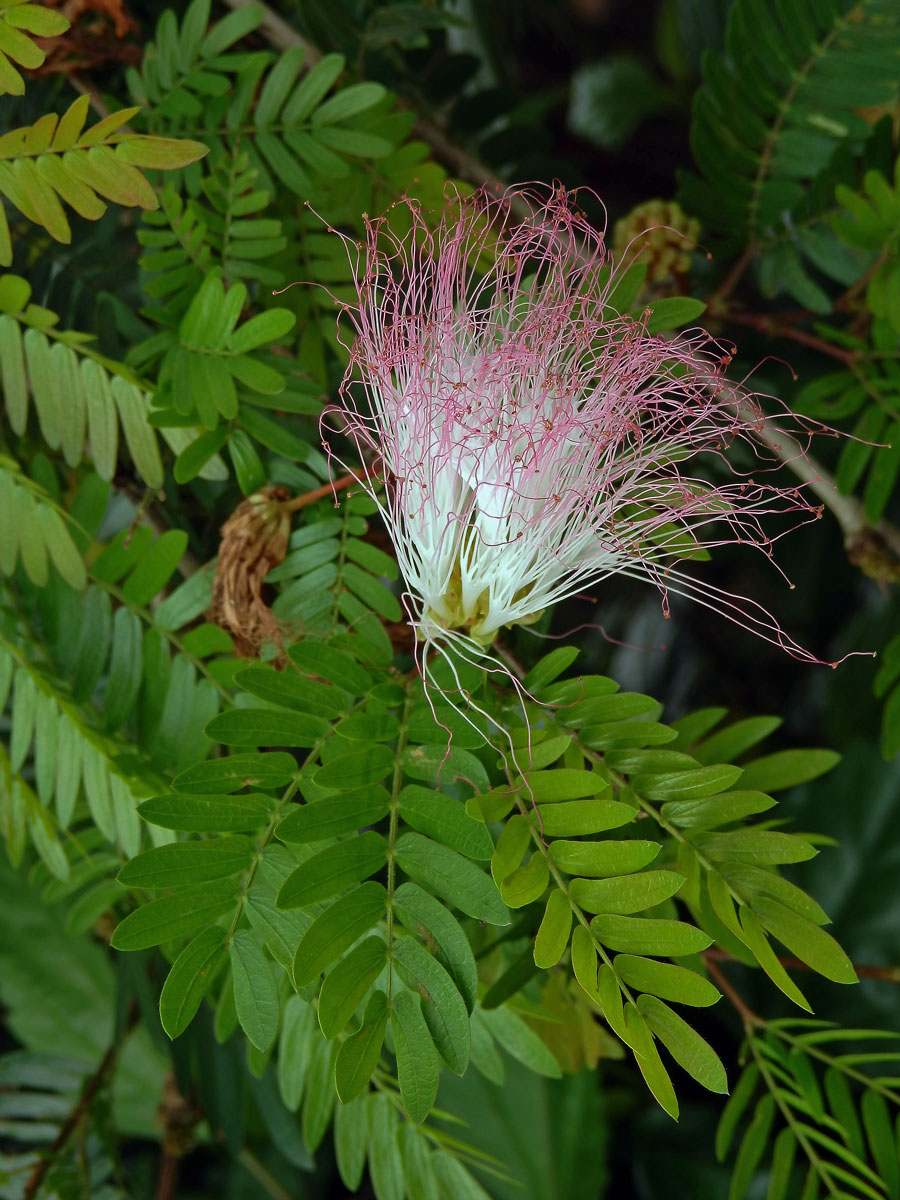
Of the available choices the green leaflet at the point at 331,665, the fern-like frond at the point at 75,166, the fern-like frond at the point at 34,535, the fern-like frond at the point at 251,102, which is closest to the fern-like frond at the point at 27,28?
the fern-like frond at the point at 75,166

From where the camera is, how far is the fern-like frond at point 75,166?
58cm

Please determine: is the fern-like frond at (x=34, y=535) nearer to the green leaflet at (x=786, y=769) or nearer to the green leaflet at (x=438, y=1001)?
the green leaflet at (x=438, y=1001)

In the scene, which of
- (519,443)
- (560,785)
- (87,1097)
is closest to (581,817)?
(560,785)

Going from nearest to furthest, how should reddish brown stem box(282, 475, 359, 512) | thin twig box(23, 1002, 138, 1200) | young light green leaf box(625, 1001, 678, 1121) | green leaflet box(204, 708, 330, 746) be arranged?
young light green leaf box(625, 1001, 678, 1121)
green leaflet box(204, 708, 330, 746)
reddish brown stem box(282, 475, 359, 512)
thin twig box(23, 1002, 138, 1200)

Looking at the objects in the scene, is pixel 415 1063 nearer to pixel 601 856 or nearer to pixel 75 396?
pixel 601 856

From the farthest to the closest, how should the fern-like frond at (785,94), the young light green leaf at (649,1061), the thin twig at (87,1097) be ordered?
the thin twig at (87,1097) < the fern-like frond at (785,94) < the young light green leaf at (649,1061)

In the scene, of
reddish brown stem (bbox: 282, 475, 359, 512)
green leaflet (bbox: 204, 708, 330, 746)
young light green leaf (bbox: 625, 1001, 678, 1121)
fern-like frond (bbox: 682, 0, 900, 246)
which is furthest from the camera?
fern-like frond (bbox: 682, 0, 900, 246)

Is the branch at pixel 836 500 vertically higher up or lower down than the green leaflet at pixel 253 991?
higher up

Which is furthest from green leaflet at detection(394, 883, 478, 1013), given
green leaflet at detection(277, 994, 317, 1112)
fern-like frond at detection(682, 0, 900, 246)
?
fern-like frond at detection(682, 0, 900, 246)

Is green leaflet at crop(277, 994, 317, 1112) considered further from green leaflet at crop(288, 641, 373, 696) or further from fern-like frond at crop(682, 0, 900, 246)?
fern-like frond at crop(682, 0, 900, 246)

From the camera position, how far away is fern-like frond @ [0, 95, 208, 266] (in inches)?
22.8

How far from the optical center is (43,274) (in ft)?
2.49

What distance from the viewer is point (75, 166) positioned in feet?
1.92

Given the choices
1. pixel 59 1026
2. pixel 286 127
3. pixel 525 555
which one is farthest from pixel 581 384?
pixel 59 1026
